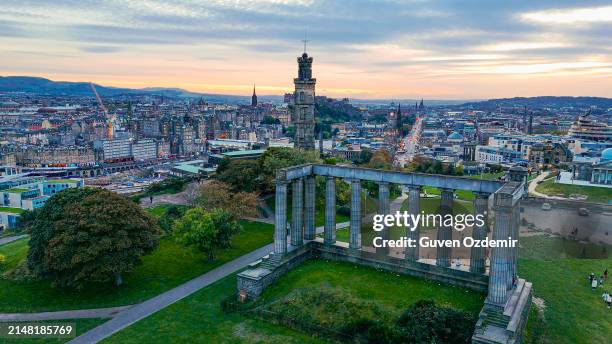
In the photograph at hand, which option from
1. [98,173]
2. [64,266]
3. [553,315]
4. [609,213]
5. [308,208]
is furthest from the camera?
[98,173]

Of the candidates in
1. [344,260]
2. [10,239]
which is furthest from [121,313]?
[10,239]

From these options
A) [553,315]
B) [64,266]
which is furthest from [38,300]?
[553,315]

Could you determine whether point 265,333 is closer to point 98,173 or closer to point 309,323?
point 309,323

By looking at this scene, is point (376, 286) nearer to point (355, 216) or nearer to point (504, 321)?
point (355, 216)

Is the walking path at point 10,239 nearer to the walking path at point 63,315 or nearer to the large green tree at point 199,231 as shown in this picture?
the large green tree at point 199,231

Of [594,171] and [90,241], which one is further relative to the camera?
[594,171]
